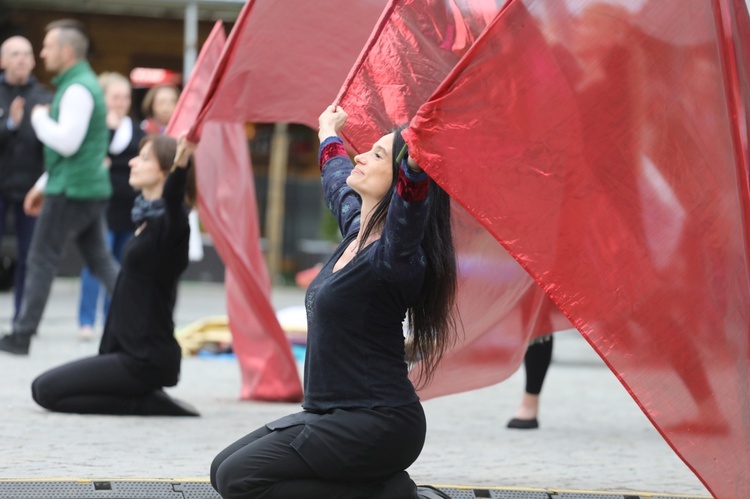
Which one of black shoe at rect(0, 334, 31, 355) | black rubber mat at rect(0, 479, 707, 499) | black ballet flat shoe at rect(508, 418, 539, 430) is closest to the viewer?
black rubber mat at rect(0, 479, 707, 499)

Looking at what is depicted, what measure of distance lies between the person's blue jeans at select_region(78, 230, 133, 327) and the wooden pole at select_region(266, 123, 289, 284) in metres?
7.40

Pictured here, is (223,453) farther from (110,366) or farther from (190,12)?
(190,12)

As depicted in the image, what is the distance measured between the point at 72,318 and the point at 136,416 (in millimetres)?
5703

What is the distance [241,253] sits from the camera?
7285 mm

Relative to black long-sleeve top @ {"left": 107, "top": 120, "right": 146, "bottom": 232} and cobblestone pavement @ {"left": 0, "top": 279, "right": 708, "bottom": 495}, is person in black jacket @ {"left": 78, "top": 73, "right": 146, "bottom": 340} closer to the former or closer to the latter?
black long-sleeve top @ {"left": 107, "top": 120, "right": 146, "bottom": 232}

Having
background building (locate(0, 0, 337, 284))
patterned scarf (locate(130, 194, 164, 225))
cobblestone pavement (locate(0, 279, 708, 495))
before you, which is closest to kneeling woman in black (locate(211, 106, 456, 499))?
cobblestone pavement (locate(0, 279, 708, 495))

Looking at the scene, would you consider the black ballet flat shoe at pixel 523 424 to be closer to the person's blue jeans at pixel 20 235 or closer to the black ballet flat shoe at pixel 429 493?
the black ballet flat shoe at pixel 429 493

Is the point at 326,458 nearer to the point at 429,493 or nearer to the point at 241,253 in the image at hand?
the point at 429,493

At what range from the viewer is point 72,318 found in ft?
39.6

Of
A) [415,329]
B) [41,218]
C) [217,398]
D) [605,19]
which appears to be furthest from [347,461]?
[41,218]

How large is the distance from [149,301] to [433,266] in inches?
104

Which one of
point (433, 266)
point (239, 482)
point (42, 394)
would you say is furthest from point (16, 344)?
point (433, 266)

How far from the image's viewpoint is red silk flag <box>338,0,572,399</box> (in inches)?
201

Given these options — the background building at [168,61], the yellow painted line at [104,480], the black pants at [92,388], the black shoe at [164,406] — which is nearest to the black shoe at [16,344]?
the black pants at [92,388]
